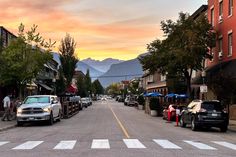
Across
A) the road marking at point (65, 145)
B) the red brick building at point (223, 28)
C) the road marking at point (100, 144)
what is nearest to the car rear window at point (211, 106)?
the road marking at point (100, 144)

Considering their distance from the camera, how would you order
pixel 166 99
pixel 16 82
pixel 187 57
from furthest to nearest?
1. pixel 166 99
2. pixel 187 57
3. pixel 16 82

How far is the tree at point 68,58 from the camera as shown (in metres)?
81.9

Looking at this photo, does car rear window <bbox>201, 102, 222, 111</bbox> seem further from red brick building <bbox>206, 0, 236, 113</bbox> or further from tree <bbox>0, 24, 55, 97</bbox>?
A: tree <bbox>0, 24, 55, 97</bbox>

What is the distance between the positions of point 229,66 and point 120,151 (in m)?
24.1

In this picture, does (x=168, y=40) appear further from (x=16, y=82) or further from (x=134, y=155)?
(x=134, y=155)

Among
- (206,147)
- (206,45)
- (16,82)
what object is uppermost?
(206,45)

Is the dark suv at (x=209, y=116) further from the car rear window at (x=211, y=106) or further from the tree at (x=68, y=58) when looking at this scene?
the tree at (x=68, y=58)

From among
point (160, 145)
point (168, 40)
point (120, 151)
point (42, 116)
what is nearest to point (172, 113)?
point (168, 40)

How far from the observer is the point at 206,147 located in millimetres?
16594

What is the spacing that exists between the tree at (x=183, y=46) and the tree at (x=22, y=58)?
1057 cm

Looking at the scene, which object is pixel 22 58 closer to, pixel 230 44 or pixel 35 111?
pixel 35 111

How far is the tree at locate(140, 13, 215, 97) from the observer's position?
131ft

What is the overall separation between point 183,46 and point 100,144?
2527 cm

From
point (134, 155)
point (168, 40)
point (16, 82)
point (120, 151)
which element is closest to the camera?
point (134, 155)
